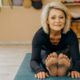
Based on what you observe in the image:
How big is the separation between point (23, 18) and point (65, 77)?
191 centimetres

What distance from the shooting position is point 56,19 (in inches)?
69.5

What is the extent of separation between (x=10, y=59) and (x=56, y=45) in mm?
1071

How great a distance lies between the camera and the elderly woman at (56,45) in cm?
171

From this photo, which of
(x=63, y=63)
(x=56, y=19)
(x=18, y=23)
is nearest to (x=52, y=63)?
(x=63, y=63)

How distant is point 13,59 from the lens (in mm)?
2818

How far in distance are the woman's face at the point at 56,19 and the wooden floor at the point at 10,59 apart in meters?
0.71

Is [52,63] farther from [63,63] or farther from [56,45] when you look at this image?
[56,45]

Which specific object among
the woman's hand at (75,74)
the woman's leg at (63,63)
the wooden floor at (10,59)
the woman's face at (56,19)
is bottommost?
the wooden floor at (10,59)

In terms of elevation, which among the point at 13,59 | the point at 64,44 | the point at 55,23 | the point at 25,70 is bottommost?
the point at 13,59

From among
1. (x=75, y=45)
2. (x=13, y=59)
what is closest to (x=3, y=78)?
(x=13, y=59)

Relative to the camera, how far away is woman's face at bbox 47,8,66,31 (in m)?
1.75

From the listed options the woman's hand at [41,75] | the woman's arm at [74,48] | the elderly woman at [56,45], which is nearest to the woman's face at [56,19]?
the elderly woman at [56,45]

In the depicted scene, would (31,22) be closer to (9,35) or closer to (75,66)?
(9,35)

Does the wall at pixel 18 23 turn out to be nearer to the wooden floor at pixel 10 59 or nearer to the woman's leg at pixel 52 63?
the wooden floor at pixel 10 59
